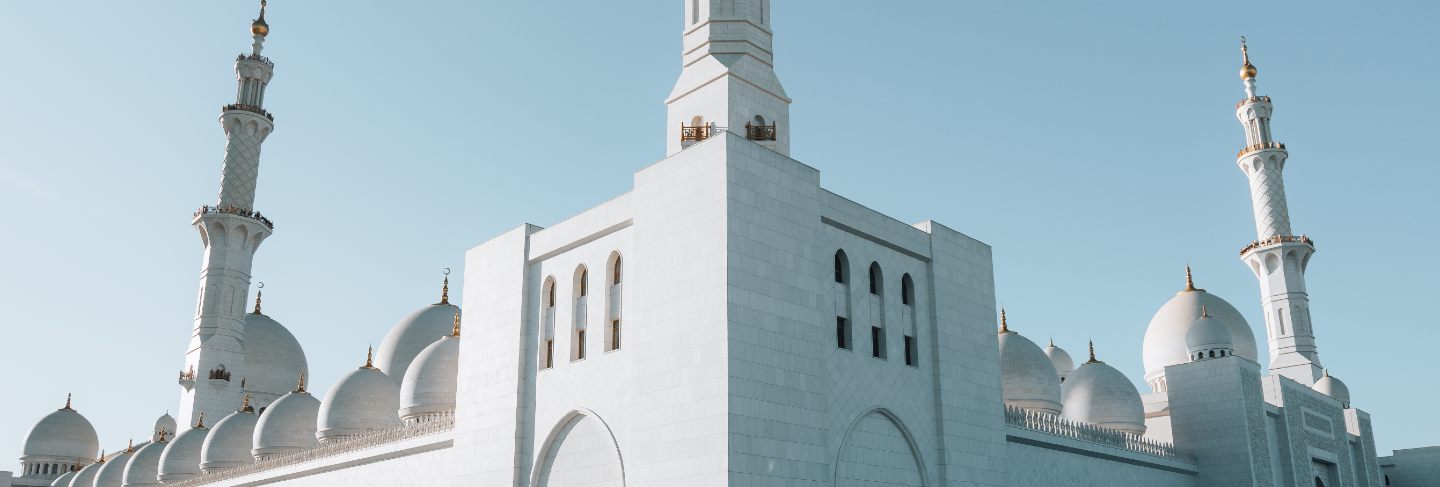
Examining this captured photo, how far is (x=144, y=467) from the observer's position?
27.5 metres

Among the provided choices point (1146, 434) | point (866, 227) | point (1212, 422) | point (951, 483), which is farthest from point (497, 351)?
point (1146, 434)

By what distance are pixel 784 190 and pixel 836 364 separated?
242 centimetres

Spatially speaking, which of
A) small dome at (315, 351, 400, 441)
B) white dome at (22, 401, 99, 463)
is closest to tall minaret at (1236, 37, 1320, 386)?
small dome at (315, 351, 400, 441)

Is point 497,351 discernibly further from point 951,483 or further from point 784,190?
point 951,483

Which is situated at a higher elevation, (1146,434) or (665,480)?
(1146,434)

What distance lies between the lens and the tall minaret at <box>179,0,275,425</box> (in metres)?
30.0

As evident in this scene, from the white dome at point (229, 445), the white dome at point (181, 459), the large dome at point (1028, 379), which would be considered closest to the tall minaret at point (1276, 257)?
the large dome at point (1028, 379)

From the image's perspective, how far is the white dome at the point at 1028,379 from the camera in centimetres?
2225

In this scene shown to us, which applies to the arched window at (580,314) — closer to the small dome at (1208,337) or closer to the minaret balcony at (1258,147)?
the small dome at (1208,337)

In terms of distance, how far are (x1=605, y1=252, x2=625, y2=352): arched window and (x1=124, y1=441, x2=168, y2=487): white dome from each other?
1738cm

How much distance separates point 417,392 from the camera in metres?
20.2

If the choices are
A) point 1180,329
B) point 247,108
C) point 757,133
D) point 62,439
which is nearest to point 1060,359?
point 1180,329

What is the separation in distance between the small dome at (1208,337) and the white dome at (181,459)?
22.5m

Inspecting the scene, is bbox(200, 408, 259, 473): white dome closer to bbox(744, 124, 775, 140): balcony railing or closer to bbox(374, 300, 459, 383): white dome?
bbox(374, 300, 459, 383): white dome
